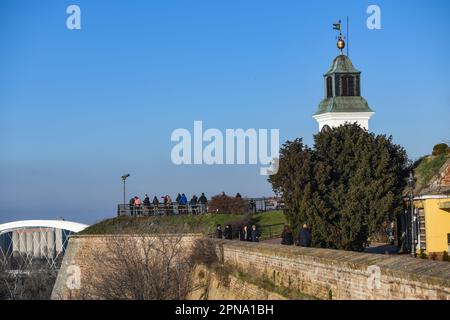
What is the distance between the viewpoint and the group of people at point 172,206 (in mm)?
48594

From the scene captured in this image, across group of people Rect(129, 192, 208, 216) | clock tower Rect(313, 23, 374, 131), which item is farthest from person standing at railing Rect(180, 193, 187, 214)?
clock tower Rect(313, 23, 374, 131)

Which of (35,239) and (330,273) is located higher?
(330,273)

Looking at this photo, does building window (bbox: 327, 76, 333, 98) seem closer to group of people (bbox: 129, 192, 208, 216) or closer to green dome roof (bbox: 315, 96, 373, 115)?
green dome roof (bbox: 315, 96, 373, 115)

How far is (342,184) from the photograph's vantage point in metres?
37.0

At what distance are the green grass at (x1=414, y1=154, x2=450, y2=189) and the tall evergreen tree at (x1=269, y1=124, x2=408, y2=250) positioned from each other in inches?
32.7

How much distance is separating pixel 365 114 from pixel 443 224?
76.3 ft

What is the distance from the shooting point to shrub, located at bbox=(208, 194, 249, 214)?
4797 centimetres

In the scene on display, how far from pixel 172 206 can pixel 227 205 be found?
10.8 feet

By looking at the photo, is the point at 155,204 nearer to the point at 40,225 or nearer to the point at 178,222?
the point at 178,222

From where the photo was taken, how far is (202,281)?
98.0 ft

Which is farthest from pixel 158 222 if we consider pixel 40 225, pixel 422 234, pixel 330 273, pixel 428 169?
pixel 40 225

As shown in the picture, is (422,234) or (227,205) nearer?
(422,234)

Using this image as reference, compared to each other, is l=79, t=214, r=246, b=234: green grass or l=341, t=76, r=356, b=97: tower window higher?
l=341, t=76, r=356, b=97: tower window
